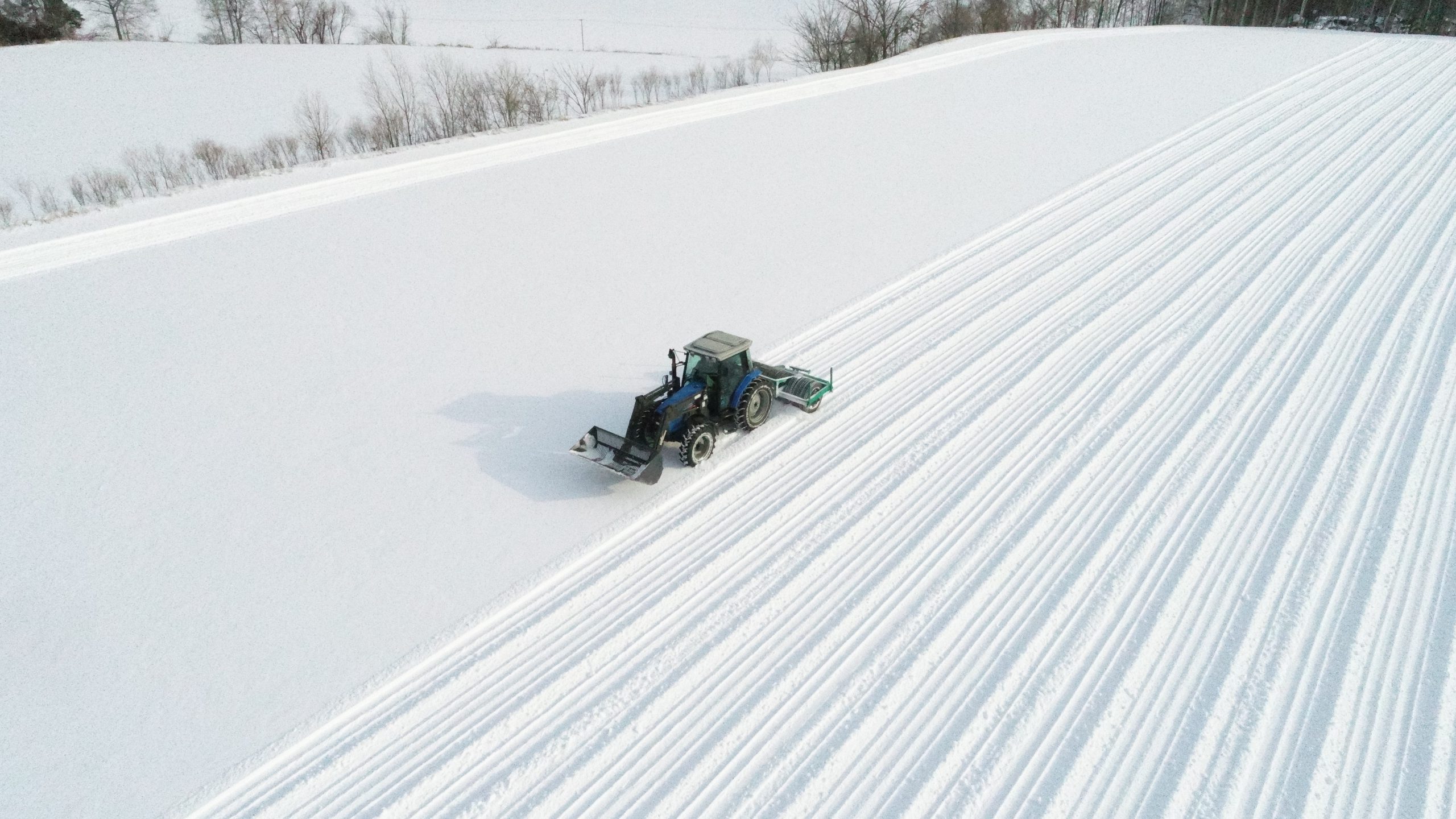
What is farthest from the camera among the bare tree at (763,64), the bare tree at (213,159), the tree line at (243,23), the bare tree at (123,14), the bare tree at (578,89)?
the bare tree at (123,14)

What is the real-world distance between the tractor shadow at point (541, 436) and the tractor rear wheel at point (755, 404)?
1.58m

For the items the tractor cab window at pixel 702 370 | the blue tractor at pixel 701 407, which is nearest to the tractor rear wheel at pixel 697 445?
the blue tractor at pixel 701 407

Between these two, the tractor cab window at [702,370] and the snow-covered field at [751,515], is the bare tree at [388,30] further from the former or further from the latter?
the tractor cab window at [702,370]

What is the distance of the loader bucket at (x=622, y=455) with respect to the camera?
7.61m

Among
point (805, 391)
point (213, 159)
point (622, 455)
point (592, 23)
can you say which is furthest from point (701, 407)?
point (592, 23)

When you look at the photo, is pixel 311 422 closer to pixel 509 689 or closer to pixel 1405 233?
pixel 509 689

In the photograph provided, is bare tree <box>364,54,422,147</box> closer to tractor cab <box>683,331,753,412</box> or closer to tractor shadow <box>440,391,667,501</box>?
tractor shadow <box>440,391,667,501</box>

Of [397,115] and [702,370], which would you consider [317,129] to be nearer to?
[397,115]

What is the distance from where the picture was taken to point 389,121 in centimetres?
2272

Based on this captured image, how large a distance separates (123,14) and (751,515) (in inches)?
2045

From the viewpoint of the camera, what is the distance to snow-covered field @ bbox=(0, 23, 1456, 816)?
17.6 ft

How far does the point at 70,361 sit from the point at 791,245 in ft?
37.6

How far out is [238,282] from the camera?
1312 centimetres

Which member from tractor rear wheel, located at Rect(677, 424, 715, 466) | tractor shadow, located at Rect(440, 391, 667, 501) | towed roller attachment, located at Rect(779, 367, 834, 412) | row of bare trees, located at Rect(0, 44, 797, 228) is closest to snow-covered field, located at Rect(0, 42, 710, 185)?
row of bare trees, located at Rect(0, 44, 797, 228)
